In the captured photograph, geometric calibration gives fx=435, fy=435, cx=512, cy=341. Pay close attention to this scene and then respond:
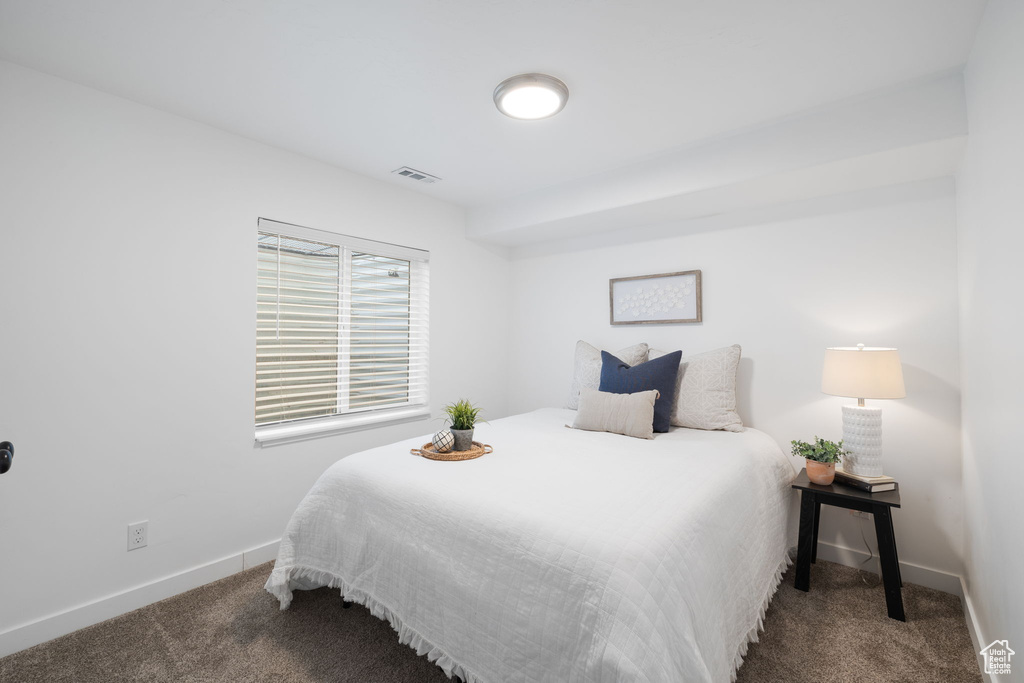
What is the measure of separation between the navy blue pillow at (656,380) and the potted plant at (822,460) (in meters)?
0.70

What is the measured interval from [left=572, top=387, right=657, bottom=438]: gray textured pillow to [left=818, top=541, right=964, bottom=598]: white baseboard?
4.09ft

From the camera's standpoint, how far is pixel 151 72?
72.6 inches

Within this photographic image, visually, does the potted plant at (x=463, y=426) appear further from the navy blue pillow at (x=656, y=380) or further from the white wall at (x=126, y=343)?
the white wall at (x=126, y=343)

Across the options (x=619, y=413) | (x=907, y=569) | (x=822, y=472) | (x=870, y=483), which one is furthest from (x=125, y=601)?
(x=907, y=569)

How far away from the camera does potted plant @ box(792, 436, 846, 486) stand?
85.4 inches

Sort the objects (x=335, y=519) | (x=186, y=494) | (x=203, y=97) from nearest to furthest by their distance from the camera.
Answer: (x=335, y=519), (x=203, y=97), (x=186, y=494)

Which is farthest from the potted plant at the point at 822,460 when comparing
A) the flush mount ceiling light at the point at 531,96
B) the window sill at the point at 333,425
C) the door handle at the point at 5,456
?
the door handle at the point at 5,456

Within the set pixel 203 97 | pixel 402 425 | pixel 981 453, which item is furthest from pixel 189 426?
pixel 981 453

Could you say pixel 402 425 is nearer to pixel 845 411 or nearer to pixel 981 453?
pixel 845 411

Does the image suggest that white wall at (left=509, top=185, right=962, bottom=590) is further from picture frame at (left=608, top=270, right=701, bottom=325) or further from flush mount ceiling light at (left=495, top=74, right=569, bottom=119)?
flush mount ceiling light at (left=495, top=74, right=569, bottom=119)

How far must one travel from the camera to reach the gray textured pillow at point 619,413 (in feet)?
7.96

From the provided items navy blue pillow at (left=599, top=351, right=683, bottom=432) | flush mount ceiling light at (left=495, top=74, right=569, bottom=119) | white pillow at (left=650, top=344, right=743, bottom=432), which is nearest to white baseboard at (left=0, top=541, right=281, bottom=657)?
navy blue pillow at (left=599, top=351, right=683, bottom=432)

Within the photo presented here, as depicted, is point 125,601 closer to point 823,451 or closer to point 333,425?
point 333,425

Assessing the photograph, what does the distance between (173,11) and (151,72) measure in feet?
1.65
